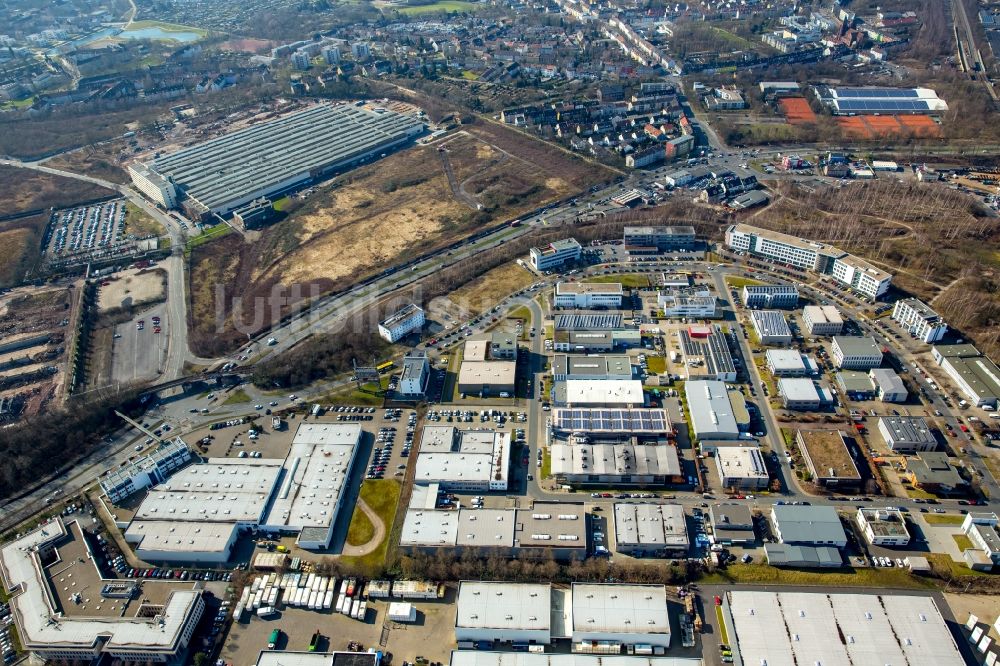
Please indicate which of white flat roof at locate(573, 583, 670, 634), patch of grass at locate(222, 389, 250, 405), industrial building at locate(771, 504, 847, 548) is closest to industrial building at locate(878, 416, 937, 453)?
industrial building at locate(771, 504, 847, 548)

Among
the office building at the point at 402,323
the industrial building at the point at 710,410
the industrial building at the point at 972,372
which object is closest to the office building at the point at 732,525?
the industrial building at the point at 710,410

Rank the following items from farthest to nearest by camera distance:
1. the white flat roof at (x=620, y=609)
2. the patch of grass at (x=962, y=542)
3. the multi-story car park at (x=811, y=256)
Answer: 1. the multi-story car park at (x=811, y=256)
2. the patch of grass at (x=962, y=542)
3. the white flat roof at (x=620, y=609)

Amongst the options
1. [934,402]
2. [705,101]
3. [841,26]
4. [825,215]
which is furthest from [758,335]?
[841,26]

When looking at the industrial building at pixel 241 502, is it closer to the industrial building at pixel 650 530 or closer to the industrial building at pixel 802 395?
the industrial building at pixel 650 530

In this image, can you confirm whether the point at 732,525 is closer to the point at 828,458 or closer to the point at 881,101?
the point at 828,458

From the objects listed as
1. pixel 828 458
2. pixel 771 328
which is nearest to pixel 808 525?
pixel 828 458

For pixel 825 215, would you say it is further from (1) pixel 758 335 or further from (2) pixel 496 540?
(2) pixel 496 540
